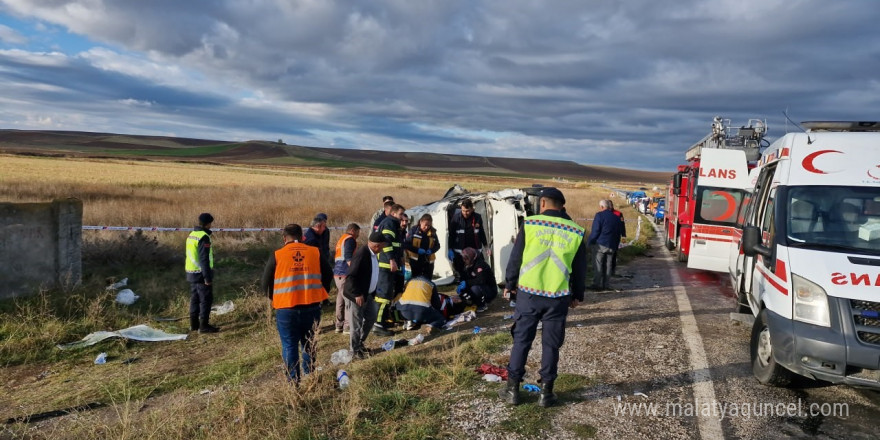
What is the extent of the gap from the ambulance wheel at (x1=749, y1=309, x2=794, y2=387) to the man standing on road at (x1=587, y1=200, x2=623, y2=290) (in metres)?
4.11

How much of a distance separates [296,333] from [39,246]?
6.26 meters

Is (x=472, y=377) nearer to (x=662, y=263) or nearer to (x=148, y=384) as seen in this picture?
(x=148, y=384)

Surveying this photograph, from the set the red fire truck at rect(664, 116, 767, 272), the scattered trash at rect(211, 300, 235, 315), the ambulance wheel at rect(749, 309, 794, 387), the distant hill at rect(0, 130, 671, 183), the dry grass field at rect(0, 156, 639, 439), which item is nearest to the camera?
the dry grass field at rect(0, 156, 639, 439)

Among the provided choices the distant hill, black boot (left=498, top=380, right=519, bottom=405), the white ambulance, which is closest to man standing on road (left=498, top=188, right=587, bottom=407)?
black boot (left=498, top=380, right=519, bottom=405)

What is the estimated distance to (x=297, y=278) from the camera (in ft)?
16.3

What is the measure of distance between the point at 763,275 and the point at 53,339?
8.22 metres

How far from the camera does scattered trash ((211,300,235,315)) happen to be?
8.40 metres

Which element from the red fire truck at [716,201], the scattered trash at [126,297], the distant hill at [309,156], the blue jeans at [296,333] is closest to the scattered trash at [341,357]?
the blue jeans at [296,333]

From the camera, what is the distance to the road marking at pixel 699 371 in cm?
403

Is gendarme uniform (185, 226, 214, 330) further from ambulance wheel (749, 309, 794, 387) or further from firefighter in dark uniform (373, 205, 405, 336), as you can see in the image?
ambulance wheel (749, 309, 794, 387)

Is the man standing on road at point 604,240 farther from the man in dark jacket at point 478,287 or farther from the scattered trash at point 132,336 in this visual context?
the scattered trash at point 132,336

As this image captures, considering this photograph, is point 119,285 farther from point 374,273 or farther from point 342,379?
point 342,379

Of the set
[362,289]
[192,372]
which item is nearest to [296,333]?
[362,289]

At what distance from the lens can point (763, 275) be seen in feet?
16.9
